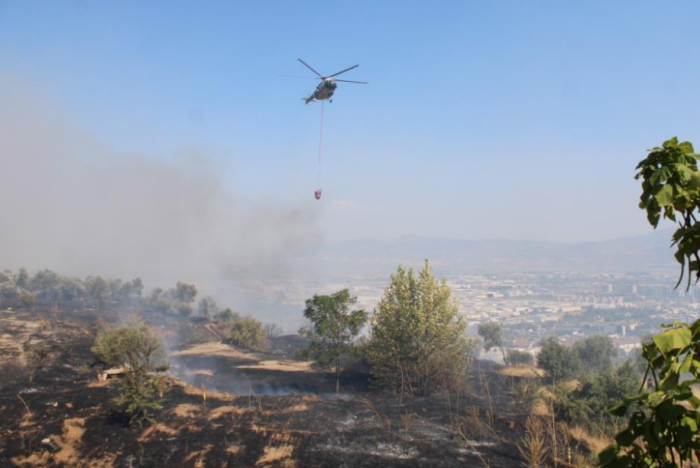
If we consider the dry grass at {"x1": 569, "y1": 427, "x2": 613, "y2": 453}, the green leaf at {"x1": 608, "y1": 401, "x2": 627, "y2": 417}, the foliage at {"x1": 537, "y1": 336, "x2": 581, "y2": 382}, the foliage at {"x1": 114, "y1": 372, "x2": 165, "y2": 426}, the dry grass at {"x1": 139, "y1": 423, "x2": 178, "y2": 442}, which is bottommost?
the foliage at {"x1": 537, "y1": 336, "x2": 581, "y2": 382}

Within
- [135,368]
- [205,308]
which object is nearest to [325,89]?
[135,368]

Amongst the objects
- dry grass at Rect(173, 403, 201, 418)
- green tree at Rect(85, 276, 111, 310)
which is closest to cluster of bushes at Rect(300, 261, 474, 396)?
dry grass at Rect(173, 403, 201, 418)

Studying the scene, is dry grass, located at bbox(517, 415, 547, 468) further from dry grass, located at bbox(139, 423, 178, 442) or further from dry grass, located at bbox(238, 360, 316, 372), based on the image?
dry grass, located at bbox(238, 360, 316, 372)

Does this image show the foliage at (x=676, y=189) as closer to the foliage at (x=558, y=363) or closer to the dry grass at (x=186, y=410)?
the dry grass at (x=186, y=410)

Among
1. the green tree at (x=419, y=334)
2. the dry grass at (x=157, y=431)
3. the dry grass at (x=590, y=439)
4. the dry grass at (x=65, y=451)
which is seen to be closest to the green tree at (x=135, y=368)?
the dry grass at (x=157, y=431)

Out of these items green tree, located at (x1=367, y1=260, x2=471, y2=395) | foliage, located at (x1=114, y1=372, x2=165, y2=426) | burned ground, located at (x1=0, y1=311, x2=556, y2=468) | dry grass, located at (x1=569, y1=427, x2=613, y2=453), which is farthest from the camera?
green tree, located at (x1=367, y1=260, x2=471, y2=395)

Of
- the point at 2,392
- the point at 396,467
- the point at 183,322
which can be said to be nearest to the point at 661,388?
the point at 396,467

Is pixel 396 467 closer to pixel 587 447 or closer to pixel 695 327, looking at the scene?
pixel 587 447

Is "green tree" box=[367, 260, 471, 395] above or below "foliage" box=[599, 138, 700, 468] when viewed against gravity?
below
